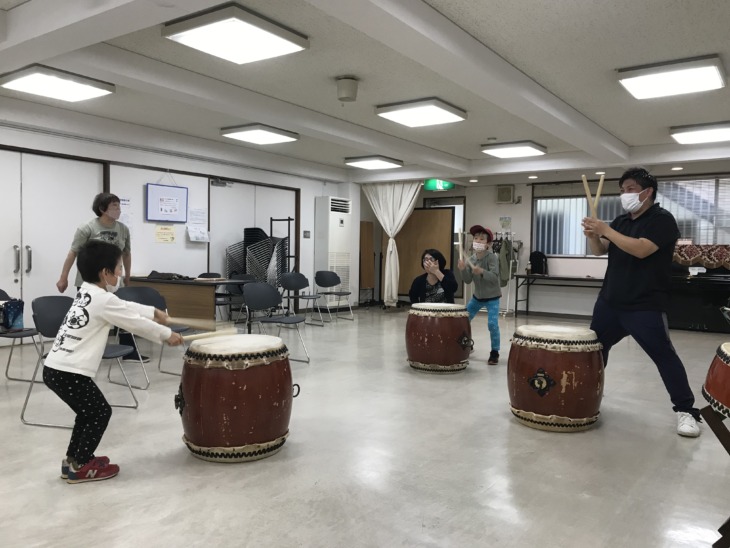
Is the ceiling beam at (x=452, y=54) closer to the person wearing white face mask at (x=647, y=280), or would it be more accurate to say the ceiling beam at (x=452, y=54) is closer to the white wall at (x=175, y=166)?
the person wearing white face mask at (x=647, y=280)

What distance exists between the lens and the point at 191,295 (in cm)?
626

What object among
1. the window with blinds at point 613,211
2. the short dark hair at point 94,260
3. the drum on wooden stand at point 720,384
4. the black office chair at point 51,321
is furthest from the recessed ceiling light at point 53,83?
the window with blinds at point 613,211

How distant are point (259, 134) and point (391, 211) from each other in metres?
3.97

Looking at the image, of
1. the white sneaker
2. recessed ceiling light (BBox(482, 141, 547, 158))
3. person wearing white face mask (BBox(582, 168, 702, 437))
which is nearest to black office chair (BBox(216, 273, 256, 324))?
recessed ceiling light (BBox(482, 141, 547, 158))

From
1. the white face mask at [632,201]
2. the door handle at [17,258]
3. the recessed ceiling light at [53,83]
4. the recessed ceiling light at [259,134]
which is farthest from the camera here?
the recessed ceiling light at [259,134]

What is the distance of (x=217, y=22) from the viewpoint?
3547 mm

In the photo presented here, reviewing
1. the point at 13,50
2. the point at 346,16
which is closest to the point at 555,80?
the point at 346,16

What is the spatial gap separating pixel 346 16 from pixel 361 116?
324 centimetres

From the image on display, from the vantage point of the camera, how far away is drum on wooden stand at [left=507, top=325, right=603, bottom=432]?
3383 mm

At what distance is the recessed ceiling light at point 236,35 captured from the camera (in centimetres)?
353

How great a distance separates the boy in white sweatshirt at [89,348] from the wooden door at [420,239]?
28.7 feet

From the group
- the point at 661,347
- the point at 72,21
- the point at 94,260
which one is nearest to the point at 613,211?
the point at 661,347

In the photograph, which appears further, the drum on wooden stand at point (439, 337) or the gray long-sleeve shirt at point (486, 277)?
the gray long-sleeve shirt at point (486, 277)

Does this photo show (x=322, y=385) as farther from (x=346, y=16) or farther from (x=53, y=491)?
(x=346, y=16)
